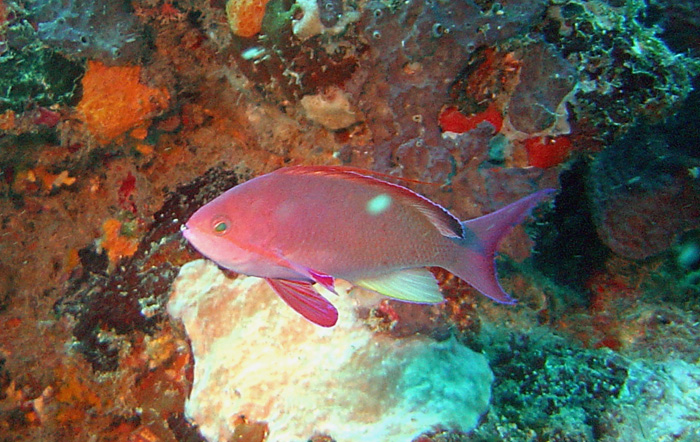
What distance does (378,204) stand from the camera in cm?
165

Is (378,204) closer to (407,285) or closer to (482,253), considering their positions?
(407,285)

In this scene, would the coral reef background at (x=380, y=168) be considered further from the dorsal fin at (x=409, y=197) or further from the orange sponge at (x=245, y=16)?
the dorsal fin at (x=409, y=197)

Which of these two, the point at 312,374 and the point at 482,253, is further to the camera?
the point at 312,374

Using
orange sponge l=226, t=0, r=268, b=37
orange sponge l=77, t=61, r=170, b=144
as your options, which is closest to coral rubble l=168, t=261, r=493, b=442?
orange sponge l=77, t=61, r=170, b=144

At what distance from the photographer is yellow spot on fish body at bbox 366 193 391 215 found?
164 centimetres

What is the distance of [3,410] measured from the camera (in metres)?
4.03

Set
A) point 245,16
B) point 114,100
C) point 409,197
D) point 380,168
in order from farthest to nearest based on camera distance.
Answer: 1. point 114,100
2. point 245,16
3. point 380,168
4. point 409,197

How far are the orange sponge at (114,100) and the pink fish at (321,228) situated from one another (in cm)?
295

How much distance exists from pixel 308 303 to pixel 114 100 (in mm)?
3481

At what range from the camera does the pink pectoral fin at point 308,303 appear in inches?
66.0

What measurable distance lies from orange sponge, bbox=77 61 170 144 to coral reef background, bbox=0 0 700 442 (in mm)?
22

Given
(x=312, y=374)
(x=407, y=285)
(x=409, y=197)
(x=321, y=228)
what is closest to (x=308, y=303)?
(x=321, y=228)

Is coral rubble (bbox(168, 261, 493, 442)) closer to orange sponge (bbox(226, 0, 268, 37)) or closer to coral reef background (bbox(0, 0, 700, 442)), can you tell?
coral reef background (bbox(0, 0, 700, 442))

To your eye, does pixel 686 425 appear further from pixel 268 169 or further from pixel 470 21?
pixel 268 169
